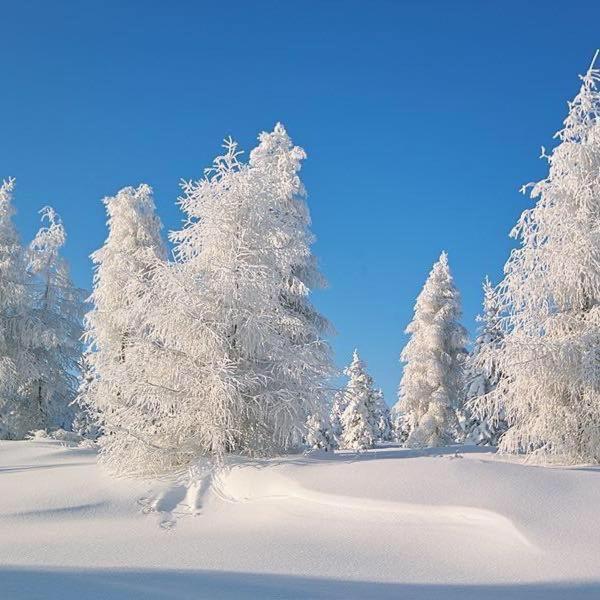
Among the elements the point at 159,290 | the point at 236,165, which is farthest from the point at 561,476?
the point at 236,165

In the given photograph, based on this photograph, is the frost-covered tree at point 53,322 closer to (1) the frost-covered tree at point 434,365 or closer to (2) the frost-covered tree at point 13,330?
(2) the frost-covered tree at point 13,330

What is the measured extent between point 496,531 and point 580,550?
1.02 meters

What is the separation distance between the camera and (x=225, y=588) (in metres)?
6.36

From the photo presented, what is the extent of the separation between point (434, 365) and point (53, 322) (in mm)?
17577

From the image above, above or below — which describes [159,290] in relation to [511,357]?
above

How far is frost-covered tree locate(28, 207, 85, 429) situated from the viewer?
23516mm

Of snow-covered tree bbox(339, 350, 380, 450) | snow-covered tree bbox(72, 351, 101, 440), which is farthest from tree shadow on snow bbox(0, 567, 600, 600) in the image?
snow-covered tree bbox(339, 350, 380, 450)

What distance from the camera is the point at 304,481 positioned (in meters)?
10.1

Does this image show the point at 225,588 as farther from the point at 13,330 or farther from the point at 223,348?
the point at 13,330

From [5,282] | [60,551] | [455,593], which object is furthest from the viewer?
[5,282]

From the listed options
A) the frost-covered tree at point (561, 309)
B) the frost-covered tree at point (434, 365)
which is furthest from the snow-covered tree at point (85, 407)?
the frost-covered tree at point (434, 365)

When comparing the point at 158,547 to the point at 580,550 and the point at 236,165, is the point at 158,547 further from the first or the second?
the point at 236,165

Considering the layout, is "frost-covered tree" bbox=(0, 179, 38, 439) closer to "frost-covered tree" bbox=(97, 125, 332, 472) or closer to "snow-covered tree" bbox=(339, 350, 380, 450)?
"frost-covered tree" bbox=(97, 125, 332, 472)

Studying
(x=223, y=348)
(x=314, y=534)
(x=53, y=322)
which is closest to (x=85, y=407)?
(x=53, y=322)
